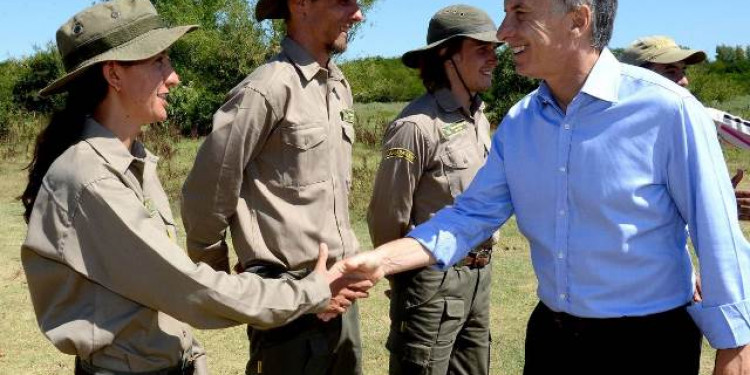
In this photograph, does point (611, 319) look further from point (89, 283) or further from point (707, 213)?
point (89, 283)

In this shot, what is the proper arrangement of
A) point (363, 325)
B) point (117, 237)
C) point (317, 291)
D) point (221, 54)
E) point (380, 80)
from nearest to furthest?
point (117, 237)
point (317, 291)
point (363, 325)
point (221, 54)
point (380, 80)

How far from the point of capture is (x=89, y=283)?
8.14 feet

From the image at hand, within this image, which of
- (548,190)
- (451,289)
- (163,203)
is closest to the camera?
(548,190)

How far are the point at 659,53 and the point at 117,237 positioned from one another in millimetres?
3792

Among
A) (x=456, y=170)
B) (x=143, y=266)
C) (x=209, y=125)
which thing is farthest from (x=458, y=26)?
(x=209, y=125)

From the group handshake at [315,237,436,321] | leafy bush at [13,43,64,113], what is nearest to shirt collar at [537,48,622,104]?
handshake at [315,237,436,321]

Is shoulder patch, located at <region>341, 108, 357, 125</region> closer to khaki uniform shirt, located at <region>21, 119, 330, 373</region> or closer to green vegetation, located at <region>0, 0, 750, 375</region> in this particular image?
khaki uniform shirt, located at <region>21, 119, 330, 373</region>

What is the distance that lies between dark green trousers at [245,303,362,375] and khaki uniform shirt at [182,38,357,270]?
26 cm

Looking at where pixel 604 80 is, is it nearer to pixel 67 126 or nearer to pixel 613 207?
pixel 613 207

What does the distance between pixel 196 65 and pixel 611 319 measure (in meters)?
28.9

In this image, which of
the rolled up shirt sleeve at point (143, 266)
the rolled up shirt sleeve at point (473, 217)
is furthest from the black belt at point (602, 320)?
Answer: the rolled up shirt sleeve at point (143, 266)

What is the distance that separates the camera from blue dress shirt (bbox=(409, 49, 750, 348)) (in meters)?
2.32

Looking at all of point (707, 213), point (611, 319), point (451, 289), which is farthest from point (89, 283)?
point (451, 289)

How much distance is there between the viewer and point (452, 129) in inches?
171
